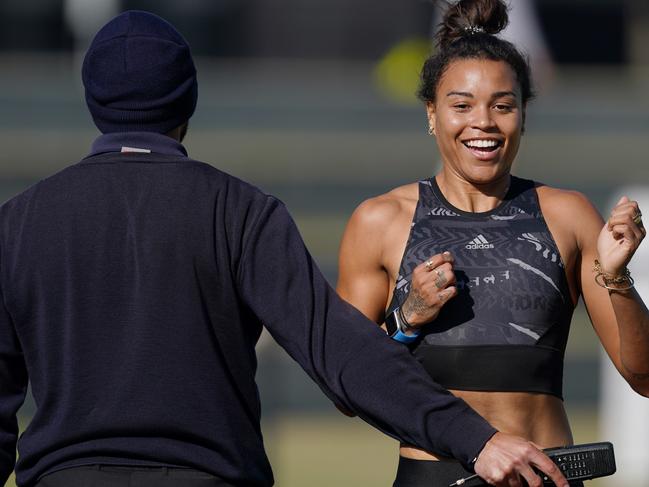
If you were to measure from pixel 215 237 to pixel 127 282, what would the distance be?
20 centimetres

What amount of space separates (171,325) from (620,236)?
106 cm

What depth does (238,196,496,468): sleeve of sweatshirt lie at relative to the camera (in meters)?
2.83

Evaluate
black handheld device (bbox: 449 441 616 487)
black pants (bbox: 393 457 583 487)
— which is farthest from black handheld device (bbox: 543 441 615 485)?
black pants (bbox: 393 457 583 487)

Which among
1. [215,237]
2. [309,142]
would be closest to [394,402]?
[215,237]

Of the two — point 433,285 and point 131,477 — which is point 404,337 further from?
point 131,477

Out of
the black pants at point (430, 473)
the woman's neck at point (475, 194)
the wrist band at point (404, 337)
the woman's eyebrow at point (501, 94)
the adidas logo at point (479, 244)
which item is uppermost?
the woman's eyebrow at point (501, 94)

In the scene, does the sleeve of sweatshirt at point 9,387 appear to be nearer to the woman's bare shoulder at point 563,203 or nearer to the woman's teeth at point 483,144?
the woman's teeth at point 483,144

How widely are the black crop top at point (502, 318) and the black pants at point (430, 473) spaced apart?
0.64 ft

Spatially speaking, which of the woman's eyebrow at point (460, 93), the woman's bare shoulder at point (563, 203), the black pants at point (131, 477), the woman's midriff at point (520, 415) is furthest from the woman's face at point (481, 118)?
the black pants at point (131, 477)

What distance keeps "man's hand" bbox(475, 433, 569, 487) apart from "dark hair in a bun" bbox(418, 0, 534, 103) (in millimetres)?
1060

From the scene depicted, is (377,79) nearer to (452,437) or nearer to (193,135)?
(193,135)

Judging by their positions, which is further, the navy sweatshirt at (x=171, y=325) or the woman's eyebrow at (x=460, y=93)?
the woman's eyebrow at (x=460, y=93)

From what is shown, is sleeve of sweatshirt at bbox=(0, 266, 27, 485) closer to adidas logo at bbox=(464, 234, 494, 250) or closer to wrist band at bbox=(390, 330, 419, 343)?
wrist band at bbox=(390, 330, 419, 343)

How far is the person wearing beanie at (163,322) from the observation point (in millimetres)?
2799
